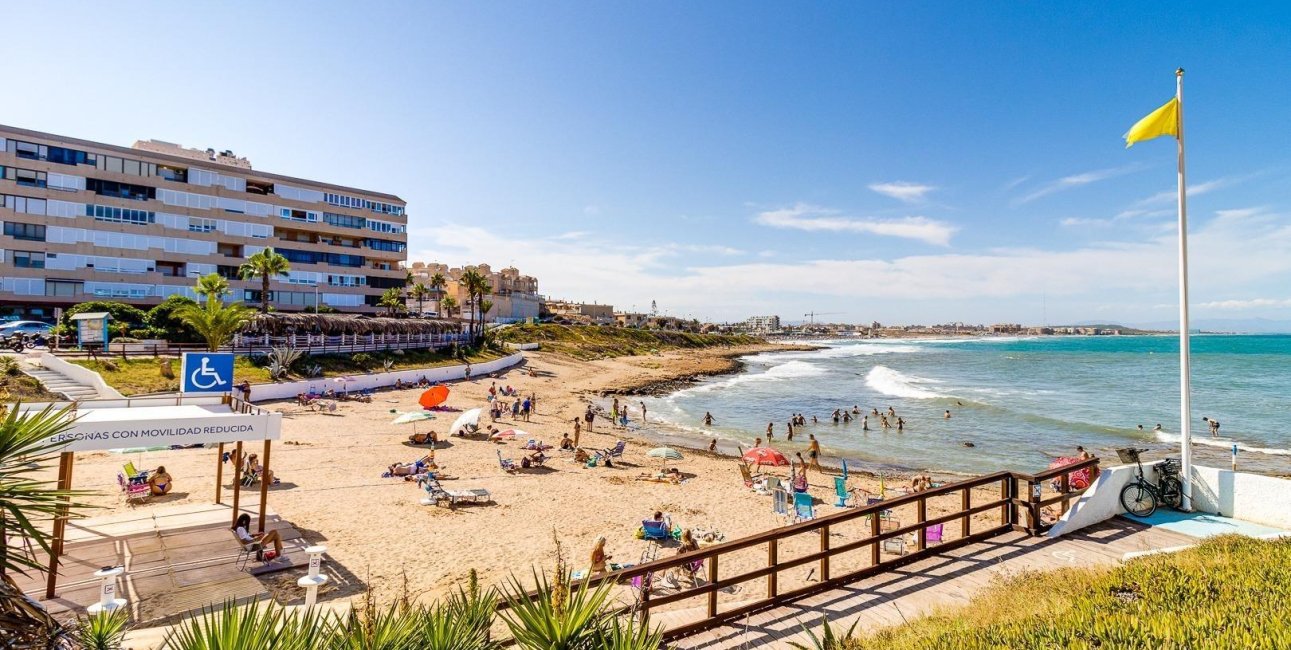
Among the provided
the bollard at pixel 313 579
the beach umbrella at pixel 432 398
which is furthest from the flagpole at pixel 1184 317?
the beach umbrella at pixel 432 398

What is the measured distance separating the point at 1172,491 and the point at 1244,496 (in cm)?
86

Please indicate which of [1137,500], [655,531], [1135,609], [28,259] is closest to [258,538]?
[655,531]

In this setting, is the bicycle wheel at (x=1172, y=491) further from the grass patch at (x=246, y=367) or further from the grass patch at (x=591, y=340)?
the grass patch at (x=591, y=340)

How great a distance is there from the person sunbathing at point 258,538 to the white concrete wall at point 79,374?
18.4 meters

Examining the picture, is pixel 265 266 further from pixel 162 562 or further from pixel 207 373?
pixel 162 562

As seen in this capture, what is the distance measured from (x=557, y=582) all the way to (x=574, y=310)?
161443 mm

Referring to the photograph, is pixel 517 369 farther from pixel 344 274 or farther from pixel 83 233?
pixel 83 233

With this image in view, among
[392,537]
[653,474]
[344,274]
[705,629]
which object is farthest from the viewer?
[344,274]

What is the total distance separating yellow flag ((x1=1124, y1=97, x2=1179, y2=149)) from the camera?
9.98m

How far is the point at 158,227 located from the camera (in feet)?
161

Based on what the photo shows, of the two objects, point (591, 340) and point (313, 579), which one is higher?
point (591, 340)

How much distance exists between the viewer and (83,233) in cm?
4544

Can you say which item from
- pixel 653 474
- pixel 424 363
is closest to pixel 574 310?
pixel 424 363

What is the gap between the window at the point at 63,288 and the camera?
144 feet
